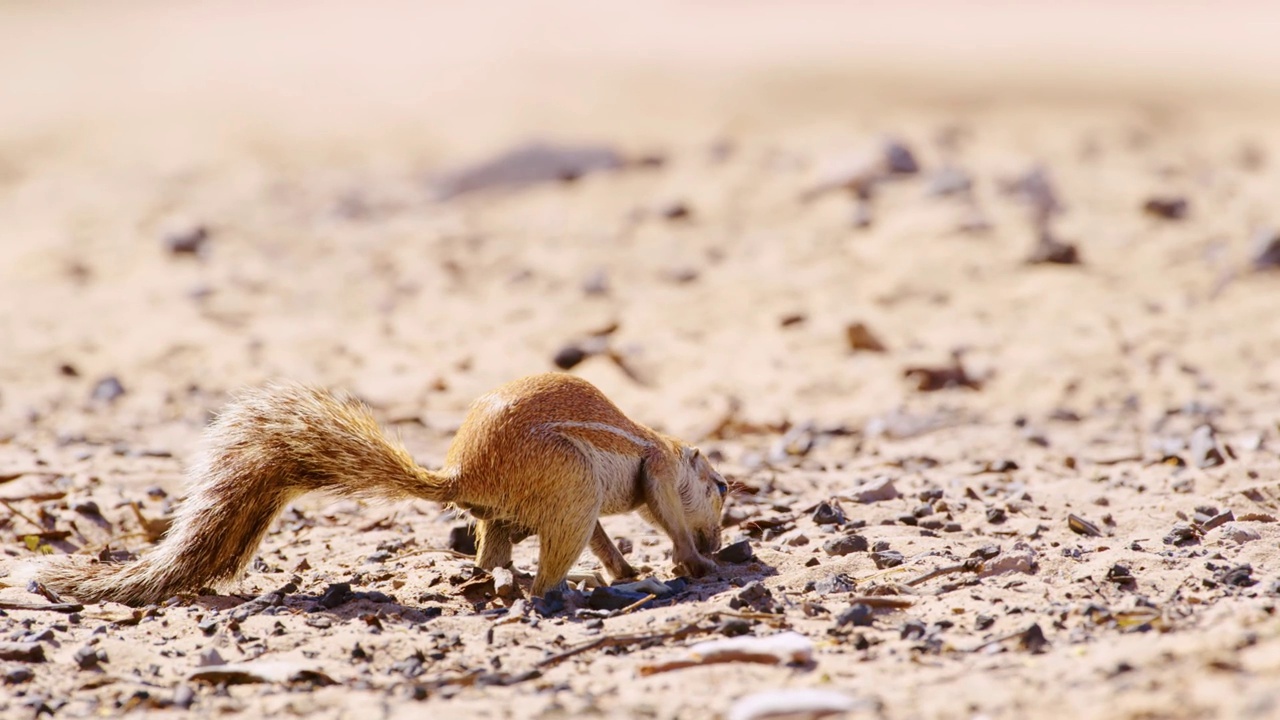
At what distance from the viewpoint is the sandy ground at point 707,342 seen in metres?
4.16

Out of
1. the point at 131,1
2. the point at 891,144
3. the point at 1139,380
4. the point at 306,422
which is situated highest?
the point at 131,1

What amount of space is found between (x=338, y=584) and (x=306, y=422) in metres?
0.67

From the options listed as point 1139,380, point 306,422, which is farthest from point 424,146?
point 306,422

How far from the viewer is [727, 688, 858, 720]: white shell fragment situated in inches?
132

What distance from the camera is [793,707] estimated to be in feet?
11.0

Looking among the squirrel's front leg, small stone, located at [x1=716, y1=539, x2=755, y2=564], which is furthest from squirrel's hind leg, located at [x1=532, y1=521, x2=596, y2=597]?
small stone, located at [x1=716, y1=539, x2=755, y2=564]

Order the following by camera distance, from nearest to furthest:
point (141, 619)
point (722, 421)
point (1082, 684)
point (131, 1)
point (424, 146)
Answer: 1. point (1082, 684)
2. point (141, 619)
3. point (722, 421)
4. point (424, 146)
5. point (131, 1)

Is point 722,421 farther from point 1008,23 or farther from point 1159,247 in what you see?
point 1008,23

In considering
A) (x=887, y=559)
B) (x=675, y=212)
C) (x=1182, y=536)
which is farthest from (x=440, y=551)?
(x=675, y=212)

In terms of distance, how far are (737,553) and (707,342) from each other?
207 inches

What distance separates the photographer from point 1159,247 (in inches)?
482

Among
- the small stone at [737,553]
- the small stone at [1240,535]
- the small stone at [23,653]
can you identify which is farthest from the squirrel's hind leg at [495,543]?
the small stone at [1240,535]

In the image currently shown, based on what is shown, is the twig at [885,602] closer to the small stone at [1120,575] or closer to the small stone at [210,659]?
the small stone at [1120,575]

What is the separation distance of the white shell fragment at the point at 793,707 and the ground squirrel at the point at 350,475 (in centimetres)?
174
